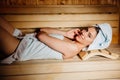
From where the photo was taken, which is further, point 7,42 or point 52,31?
point 52,31

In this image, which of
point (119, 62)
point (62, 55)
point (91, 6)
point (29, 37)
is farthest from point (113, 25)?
point (29, 37)

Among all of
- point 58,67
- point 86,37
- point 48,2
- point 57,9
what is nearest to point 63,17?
point 57,9

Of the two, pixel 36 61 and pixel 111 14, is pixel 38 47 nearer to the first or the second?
pixel 36 61

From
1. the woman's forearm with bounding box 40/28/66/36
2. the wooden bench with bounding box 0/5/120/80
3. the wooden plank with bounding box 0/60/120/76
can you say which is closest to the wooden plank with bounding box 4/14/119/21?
the wooden bench with bounding box 0/5/120/80

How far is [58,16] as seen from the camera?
4.23 m

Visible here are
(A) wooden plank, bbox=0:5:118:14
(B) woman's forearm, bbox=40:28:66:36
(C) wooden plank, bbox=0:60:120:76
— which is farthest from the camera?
(A) wooden plank, bbox=0:5:118:14

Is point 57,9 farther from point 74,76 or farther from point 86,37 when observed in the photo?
point 74,76

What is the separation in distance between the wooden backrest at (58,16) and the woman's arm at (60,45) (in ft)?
2.91

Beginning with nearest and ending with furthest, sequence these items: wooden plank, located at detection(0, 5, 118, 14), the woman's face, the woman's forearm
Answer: the woman's face < the woman's forearm < wooden plank, located at detection(0, 5, 118, 14)

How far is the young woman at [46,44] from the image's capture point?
3285 millimetres

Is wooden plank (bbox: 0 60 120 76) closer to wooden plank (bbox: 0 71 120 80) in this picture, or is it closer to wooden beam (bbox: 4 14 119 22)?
wooden plank (bbox: 0 71 120 80)

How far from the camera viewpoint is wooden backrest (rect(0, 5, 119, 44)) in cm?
411

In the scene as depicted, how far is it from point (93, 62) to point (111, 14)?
4.68 ft

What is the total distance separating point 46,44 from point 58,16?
3.29ft
